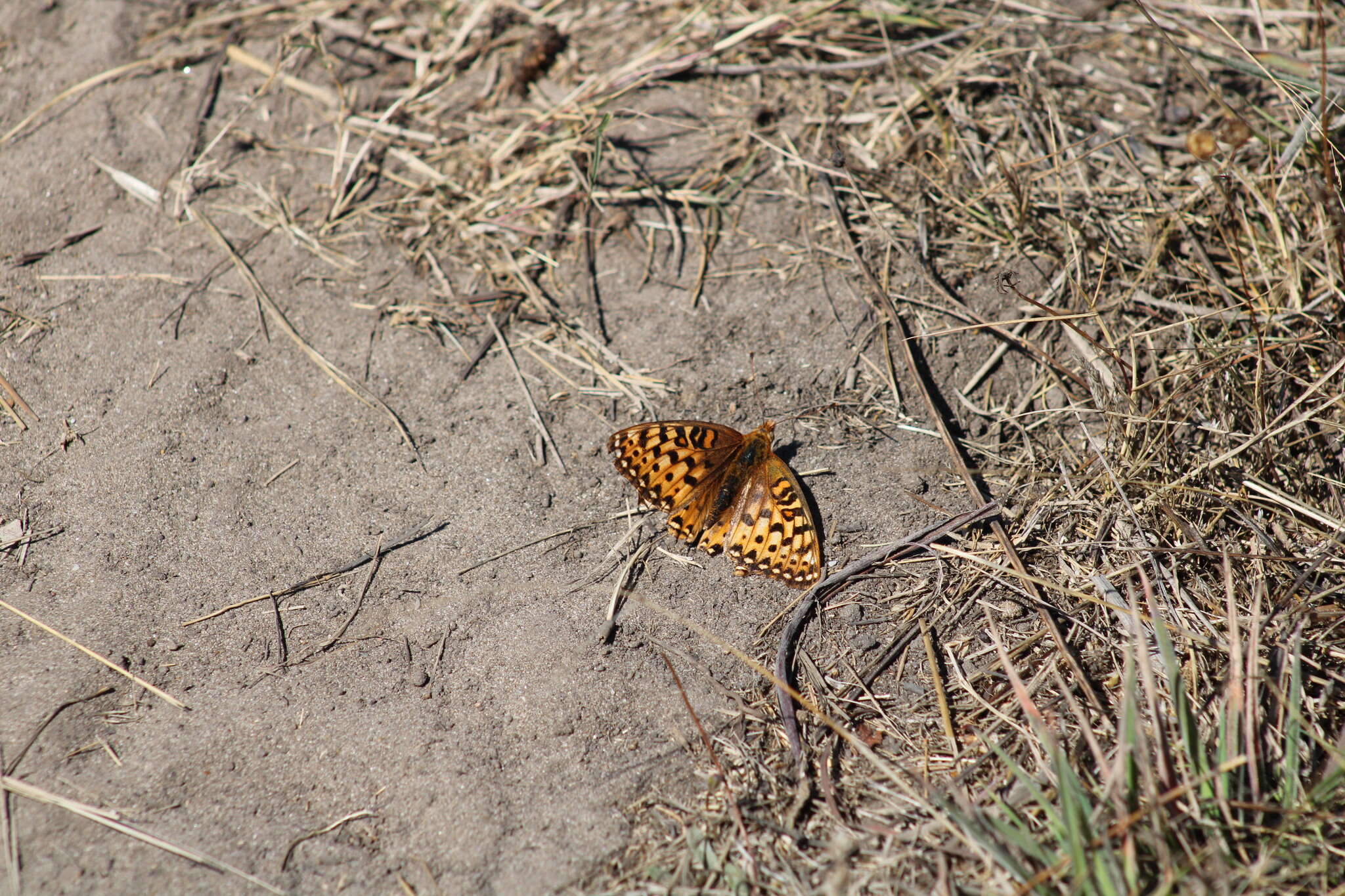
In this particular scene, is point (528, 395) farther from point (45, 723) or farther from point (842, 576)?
point (45, 723)

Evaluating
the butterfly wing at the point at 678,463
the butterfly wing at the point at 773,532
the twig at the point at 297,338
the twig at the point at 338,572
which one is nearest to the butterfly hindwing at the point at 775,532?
the butterfly wing at the point at 773,532

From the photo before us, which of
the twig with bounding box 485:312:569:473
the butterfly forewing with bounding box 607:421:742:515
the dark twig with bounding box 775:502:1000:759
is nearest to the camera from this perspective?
the dark twig with bounding box 775:502:1000:759

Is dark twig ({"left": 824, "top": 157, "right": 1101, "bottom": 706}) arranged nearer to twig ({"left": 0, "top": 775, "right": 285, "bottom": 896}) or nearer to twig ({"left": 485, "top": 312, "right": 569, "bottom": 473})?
twig ({"left": 485, "top": 312, "right": 569, "bottom": 473})

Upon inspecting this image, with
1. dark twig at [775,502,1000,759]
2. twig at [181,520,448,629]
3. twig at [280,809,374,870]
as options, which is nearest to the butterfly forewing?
dark twig at [775,502,1000,759]

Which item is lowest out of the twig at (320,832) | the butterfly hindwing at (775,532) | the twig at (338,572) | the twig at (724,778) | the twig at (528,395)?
the twig at (724,778)

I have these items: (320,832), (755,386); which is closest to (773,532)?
(755,386)

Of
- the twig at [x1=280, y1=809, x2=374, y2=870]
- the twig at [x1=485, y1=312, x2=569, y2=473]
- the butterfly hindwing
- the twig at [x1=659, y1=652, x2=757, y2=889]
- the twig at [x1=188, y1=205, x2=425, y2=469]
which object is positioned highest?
the twig at [x1=188, y1=205, x2=425, y2=469]

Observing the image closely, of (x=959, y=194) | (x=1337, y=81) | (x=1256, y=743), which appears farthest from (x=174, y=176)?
(x=1337, y=81)

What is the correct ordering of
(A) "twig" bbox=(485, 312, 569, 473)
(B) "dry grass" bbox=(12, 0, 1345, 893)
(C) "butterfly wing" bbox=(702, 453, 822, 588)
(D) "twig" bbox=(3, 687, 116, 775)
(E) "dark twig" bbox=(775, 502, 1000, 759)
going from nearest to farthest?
(B) "dry grass" bbox=(12, 0, 1345, 893), (D) "twig" bbox=(3, 687, 116, 775), (E) "dark twig" bbox=(775, 502, 1000, 759), (C) "butterfly wing" bbox=(702, 453, 822, 588), (A) "twig" bbox=(485, 312, 569, 473)

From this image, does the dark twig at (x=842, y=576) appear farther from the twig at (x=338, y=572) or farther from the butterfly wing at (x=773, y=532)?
the twig at (x=338, y=572)
